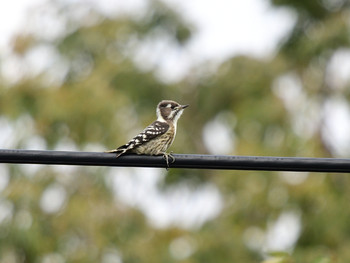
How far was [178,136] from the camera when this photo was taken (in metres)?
17.4

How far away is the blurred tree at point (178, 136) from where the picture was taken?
43.3ft

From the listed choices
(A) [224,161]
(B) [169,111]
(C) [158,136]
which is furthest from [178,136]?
(A) [224,161]

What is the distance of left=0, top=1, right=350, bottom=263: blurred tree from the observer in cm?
1320

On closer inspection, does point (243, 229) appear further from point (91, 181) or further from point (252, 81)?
point (252, 81)

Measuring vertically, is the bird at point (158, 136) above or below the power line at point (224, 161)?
above

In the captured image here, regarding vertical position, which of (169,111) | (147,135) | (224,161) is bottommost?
(224,161)

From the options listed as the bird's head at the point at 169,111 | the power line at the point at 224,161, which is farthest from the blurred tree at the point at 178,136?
the power line at the point at 224,161

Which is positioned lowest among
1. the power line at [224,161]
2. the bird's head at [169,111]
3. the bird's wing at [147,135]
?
the power line at [224,161]

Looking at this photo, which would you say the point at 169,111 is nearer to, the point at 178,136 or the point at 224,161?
the point at 224,161

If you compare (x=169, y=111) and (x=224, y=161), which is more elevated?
(x=169, y=111)

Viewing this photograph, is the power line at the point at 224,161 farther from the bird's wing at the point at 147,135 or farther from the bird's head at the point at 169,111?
the bird's head at the point at 169,111

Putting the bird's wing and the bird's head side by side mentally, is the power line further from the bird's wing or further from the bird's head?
the bird's head

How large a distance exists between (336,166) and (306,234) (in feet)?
27.2

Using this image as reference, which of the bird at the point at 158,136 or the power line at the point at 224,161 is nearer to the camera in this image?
the power line at the point at 224,161
